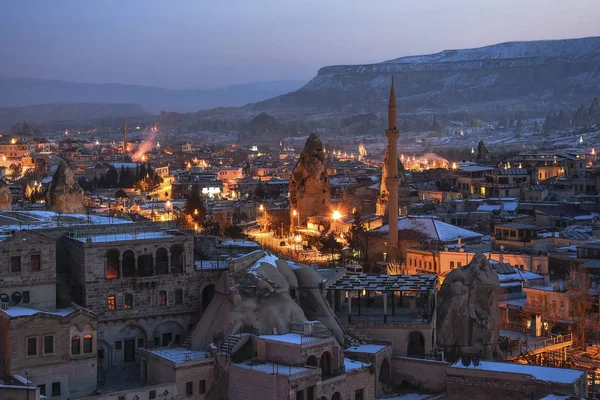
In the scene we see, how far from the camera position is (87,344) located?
103 ft

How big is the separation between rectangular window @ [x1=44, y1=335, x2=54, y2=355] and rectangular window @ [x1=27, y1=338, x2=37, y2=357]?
33 centimetres

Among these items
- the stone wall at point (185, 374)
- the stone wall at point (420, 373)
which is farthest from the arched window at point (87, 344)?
the stone wall at point (420, 373)

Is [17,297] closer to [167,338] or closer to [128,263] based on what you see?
[128,263]

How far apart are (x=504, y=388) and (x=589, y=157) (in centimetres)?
11945

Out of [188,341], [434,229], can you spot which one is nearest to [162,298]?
[188,341]

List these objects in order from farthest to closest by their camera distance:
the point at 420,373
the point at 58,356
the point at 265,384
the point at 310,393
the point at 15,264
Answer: the point at 420,373 → the point at 15,264 → the point at 58,356 → the point at 310,393 → the point at 265,384

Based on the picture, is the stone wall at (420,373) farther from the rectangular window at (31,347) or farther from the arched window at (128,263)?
the rectangular window at (31,347)

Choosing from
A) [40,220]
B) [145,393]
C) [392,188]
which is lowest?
[145,393]

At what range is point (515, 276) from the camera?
48.4 metres

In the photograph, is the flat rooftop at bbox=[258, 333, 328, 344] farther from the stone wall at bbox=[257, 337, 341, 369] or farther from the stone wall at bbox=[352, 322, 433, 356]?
the stone wall at bbox=[352, 322, 433, 356]

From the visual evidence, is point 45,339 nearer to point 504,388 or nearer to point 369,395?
point 369,395

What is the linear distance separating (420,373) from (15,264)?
14517 mm

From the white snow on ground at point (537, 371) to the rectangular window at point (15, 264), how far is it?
1505cm

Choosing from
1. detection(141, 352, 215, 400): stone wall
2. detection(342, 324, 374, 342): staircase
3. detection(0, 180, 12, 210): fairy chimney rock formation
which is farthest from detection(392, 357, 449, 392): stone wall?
detection(0, 180, 12, 210): fairy chimney rock formation
